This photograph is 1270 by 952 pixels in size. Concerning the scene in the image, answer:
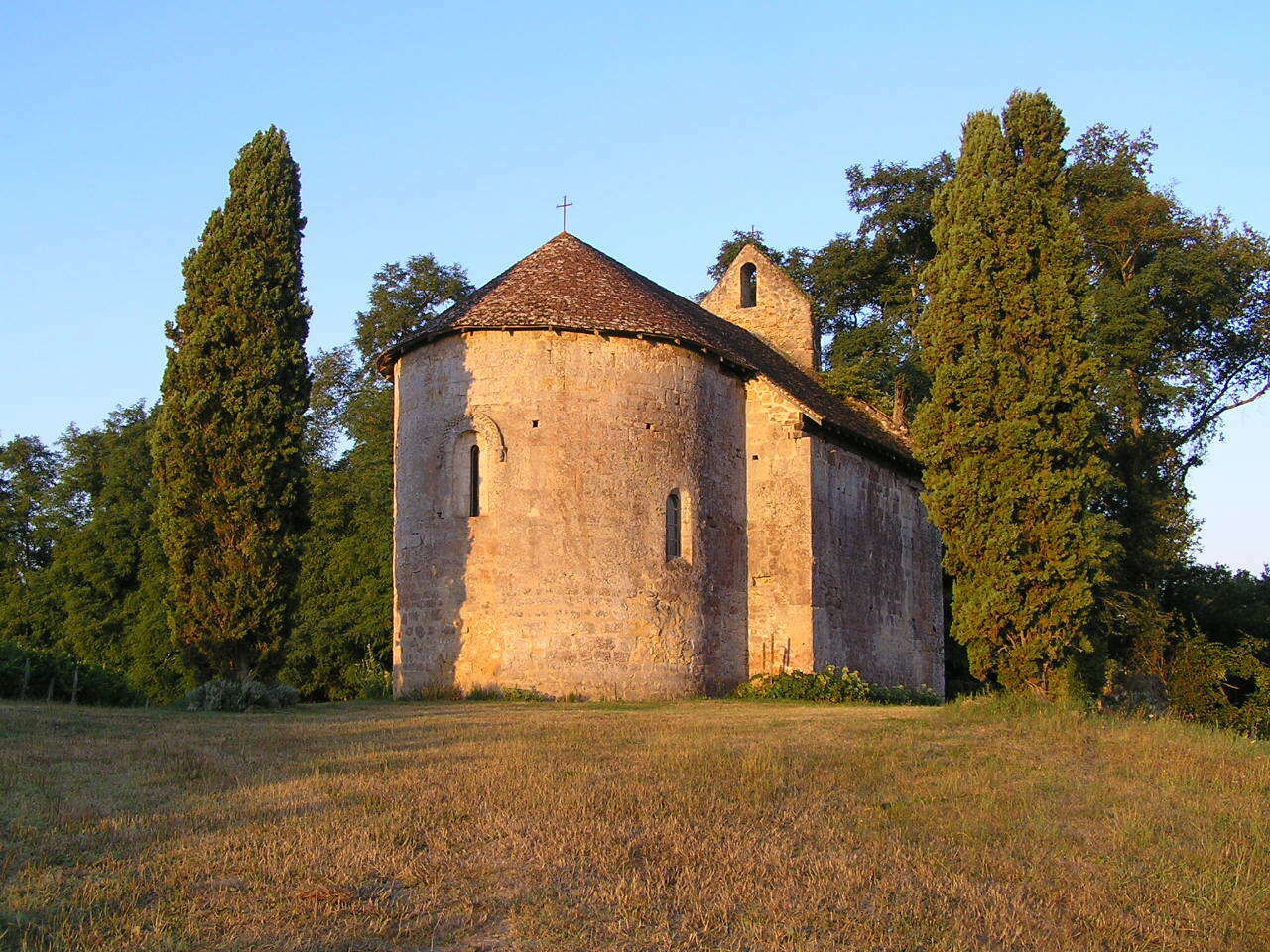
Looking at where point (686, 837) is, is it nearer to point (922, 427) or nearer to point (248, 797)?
point (248, 797)

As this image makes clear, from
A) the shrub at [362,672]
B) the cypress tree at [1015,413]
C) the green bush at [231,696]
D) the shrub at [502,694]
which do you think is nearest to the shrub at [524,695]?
the shrub at [502,694]

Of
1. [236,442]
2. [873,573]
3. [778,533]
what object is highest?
[236,442]

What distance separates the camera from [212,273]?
21.1m

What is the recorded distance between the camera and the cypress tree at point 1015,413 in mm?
19375

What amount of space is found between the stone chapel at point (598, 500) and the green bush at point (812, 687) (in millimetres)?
338

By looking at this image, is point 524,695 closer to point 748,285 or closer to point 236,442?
point 236,442

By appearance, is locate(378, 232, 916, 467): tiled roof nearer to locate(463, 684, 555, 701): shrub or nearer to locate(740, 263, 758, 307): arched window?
locate(740, 263, 758, 307): arched window

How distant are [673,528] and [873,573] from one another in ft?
22.5

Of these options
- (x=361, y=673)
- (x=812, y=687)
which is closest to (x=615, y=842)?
(x=812, y=687)

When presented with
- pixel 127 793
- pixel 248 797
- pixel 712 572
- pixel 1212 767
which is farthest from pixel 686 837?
pixel 712 572

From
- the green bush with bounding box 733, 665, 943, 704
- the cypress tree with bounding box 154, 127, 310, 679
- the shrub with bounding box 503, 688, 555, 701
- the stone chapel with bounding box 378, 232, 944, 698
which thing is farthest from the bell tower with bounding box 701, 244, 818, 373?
the cypress tree with bounding box 154, 127, 310, 679

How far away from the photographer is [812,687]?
24.3 m

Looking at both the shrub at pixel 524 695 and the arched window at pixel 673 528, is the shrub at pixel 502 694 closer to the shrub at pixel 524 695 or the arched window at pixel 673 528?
the shrub at pixel 524 695

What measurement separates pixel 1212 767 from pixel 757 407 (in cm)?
1331
